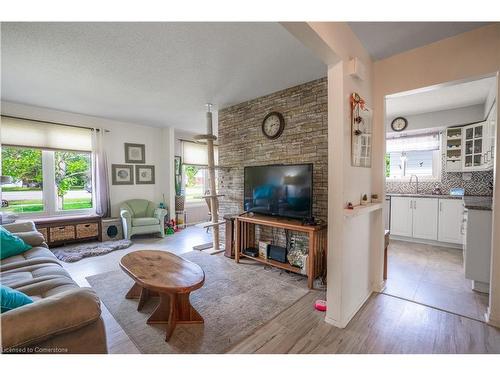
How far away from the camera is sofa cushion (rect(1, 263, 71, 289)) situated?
1.66 m

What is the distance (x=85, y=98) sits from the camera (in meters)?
3.50

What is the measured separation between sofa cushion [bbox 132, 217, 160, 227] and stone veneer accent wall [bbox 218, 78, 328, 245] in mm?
1606

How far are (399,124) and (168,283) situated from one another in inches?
199

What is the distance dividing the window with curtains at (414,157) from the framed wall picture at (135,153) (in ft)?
18.4

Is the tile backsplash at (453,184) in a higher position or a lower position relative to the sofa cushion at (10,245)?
higher

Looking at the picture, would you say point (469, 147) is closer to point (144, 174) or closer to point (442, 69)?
point (442, 69)

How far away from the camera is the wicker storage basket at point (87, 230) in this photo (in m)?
4.13

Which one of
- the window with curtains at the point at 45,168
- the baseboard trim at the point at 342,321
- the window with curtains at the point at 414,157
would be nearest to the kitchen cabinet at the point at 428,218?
the window with curtains at the point at 414,157

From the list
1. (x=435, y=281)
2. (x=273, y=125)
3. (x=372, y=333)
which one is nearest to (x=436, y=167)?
(x=435, y=281)

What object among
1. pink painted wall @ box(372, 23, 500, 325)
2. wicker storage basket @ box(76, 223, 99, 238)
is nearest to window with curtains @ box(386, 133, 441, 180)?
pink painted wall @ box(372, 23, 500, 325)

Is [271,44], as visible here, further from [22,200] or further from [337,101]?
[22,200]

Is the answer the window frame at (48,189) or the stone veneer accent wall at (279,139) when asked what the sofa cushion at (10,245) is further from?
the stone veneer accent wall at (279,139)

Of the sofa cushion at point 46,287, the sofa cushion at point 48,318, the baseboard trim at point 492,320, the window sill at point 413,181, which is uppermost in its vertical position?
the window sill at point 413,181

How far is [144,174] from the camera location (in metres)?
5.30
